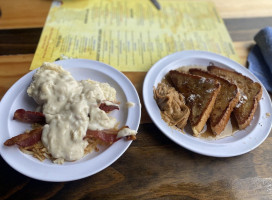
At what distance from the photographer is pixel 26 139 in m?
1.26

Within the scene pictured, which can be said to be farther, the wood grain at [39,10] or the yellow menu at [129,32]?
the wood grain at [39,10]

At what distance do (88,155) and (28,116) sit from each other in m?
0.46

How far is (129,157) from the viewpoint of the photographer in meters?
1.41

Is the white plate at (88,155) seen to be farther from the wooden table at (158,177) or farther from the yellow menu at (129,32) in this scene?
the yellow menu at (129,32)

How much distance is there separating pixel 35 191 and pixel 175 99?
1.07 meters

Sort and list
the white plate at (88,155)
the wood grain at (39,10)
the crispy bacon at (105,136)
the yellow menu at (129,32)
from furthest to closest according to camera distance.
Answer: the wood grain at (39,10)
the yellow menu at (129,32)
the crispy bacon at (105,136)
the white plate at (88,155)

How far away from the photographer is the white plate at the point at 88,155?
46.5 inches

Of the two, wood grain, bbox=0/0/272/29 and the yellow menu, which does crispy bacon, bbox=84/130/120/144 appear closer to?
the yellow menu

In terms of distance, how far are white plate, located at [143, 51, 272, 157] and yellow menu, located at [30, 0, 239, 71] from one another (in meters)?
0.21

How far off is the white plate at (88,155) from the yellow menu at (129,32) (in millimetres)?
268

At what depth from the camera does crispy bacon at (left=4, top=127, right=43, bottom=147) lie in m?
1.24

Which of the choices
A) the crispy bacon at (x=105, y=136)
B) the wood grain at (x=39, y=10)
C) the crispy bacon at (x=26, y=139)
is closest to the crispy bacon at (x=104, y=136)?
the crispy bacon at (x=105, y=136)

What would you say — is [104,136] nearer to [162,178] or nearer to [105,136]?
[105,136]

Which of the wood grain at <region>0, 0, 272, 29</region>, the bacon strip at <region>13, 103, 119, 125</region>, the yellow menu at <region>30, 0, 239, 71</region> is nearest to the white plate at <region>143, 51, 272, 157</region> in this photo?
the yellow menu at <region>30, 0, 239, 71</region>
